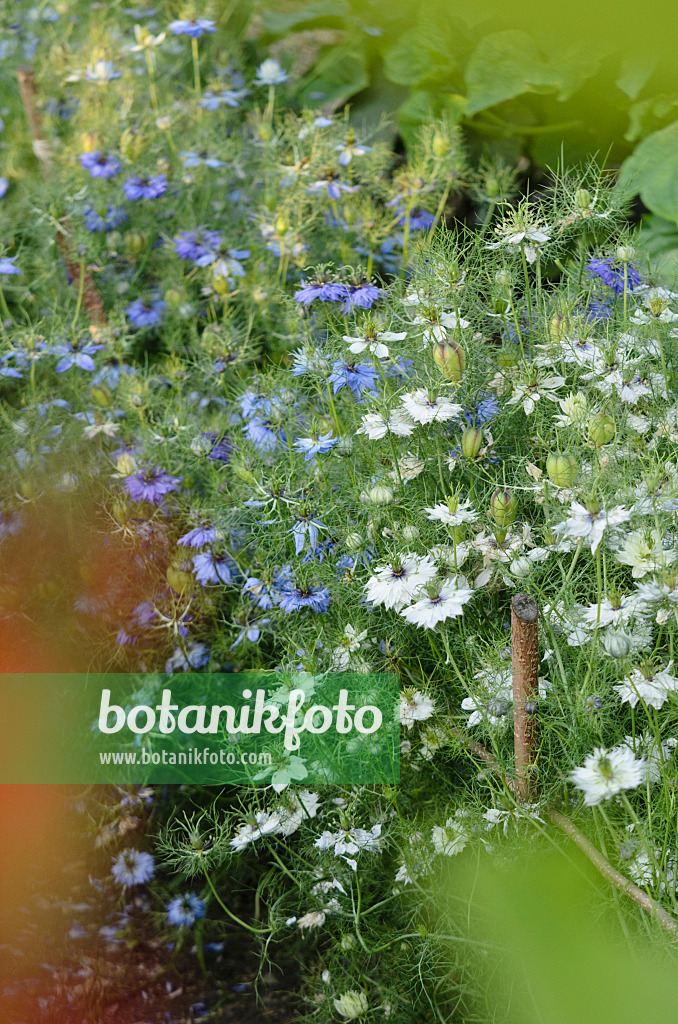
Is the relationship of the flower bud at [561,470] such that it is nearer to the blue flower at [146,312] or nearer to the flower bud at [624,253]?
the flower bud at [624,253]

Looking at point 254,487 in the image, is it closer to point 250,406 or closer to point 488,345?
point 250,406

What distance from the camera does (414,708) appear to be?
1.09 meters

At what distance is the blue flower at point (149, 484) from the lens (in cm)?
142

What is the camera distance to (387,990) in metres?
1.17

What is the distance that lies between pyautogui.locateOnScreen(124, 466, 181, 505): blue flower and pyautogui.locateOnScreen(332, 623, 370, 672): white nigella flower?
419mm

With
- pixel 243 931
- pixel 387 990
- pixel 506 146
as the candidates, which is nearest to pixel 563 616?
pixel 387 990

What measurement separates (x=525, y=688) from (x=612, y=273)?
28.4 inches

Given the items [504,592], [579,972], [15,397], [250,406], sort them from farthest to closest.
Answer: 1. [15,397]
2. [250,406]
3. [504,592]
4. [579,972]

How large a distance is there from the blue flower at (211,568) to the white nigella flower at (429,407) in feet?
1.47

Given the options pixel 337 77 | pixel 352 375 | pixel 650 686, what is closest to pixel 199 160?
pixel 337 77

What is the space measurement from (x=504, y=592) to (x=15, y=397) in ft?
3.75

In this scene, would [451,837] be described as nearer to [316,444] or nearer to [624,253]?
[316,444]

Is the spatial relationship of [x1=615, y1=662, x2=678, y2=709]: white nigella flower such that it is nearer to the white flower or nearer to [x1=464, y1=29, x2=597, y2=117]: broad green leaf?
the white flower

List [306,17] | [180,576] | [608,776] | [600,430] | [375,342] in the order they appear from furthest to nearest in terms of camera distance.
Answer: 1. [306,17]
2. [180,576]
3. [375,342]
4. [600,430]
5. [608,776]
